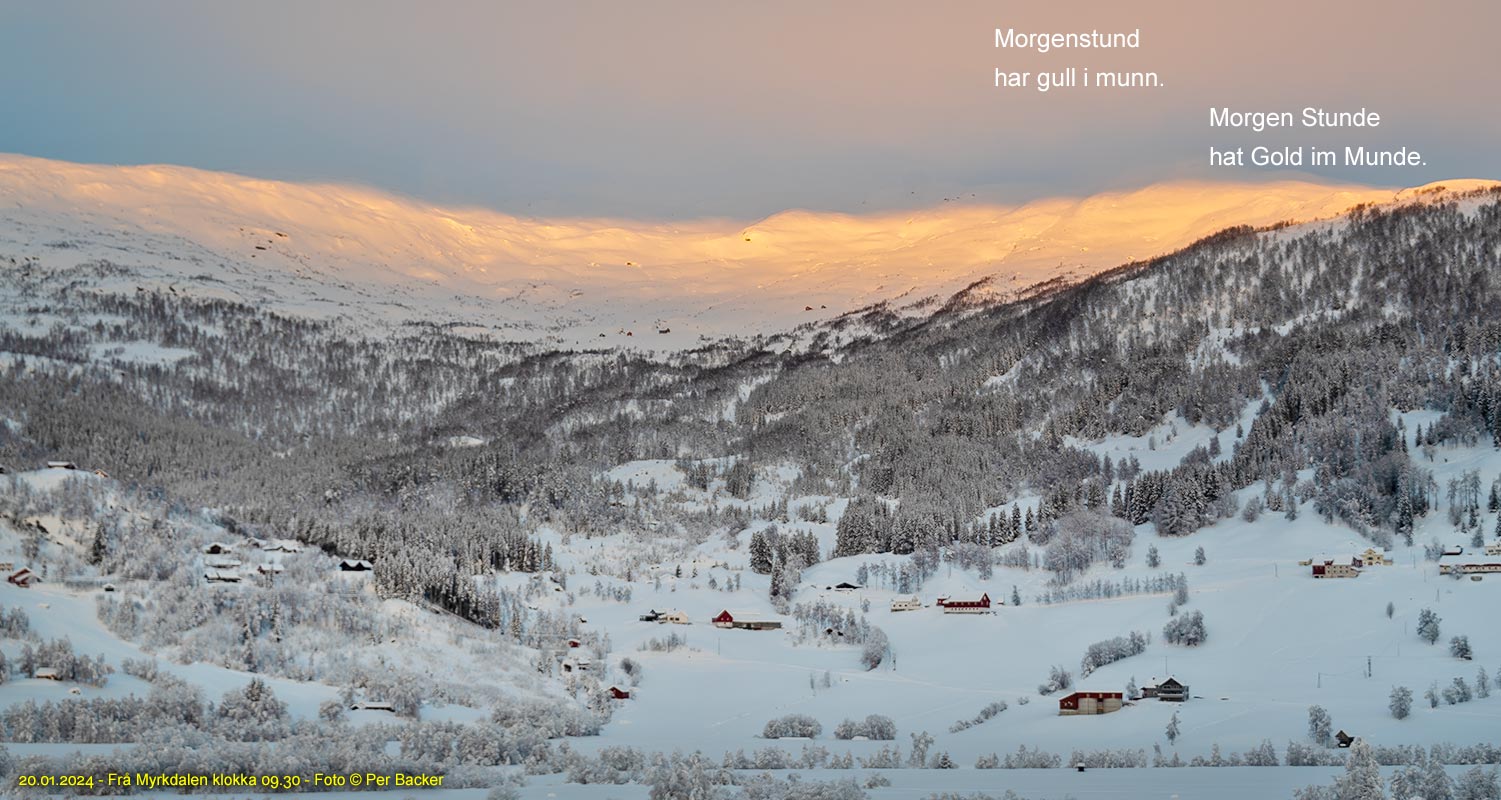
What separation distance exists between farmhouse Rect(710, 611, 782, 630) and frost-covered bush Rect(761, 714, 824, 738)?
44650 millimetres

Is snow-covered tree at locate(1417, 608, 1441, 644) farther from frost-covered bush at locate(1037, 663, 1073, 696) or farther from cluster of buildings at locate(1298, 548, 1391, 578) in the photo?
frost-covered bush at locate(1037, 663, 1073, 696)

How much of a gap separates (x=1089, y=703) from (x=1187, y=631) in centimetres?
2663

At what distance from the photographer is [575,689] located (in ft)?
335

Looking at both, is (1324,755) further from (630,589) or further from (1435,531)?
(630,589)

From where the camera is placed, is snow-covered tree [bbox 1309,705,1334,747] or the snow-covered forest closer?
the snow-covered forest

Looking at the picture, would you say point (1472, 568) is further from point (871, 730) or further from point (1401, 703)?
point (871, 730)

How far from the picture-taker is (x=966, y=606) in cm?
13350

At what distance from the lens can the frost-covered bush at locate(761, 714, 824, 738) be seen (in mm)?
86812

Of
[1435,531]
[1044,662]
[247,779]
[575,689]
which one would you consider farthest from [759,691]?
[1435,531]

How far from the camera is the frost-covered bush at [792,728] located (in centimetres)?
8681

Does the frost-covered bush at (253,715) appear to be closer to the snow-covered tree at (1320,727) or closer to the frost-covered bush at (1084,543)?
the snow-covered tree at (1320,727)

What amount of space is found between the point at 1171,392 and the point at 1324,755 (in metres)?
134

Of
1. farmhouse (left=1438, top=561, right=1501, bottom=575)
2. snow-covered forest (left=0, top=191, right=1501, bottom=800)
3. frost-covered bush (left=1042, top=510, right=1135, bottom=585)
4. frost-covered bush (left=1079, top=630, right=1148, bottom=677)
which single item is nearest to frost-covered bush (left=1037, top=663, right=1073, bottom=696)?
snow-covered forest (left=0, top=191, right=1501, bottom=800)

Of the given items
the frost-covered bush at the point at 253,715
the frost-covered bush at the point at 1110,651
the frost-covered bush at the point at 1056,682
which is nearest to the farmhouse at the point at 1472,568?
the frost-covered bush at the point at 1110,651
